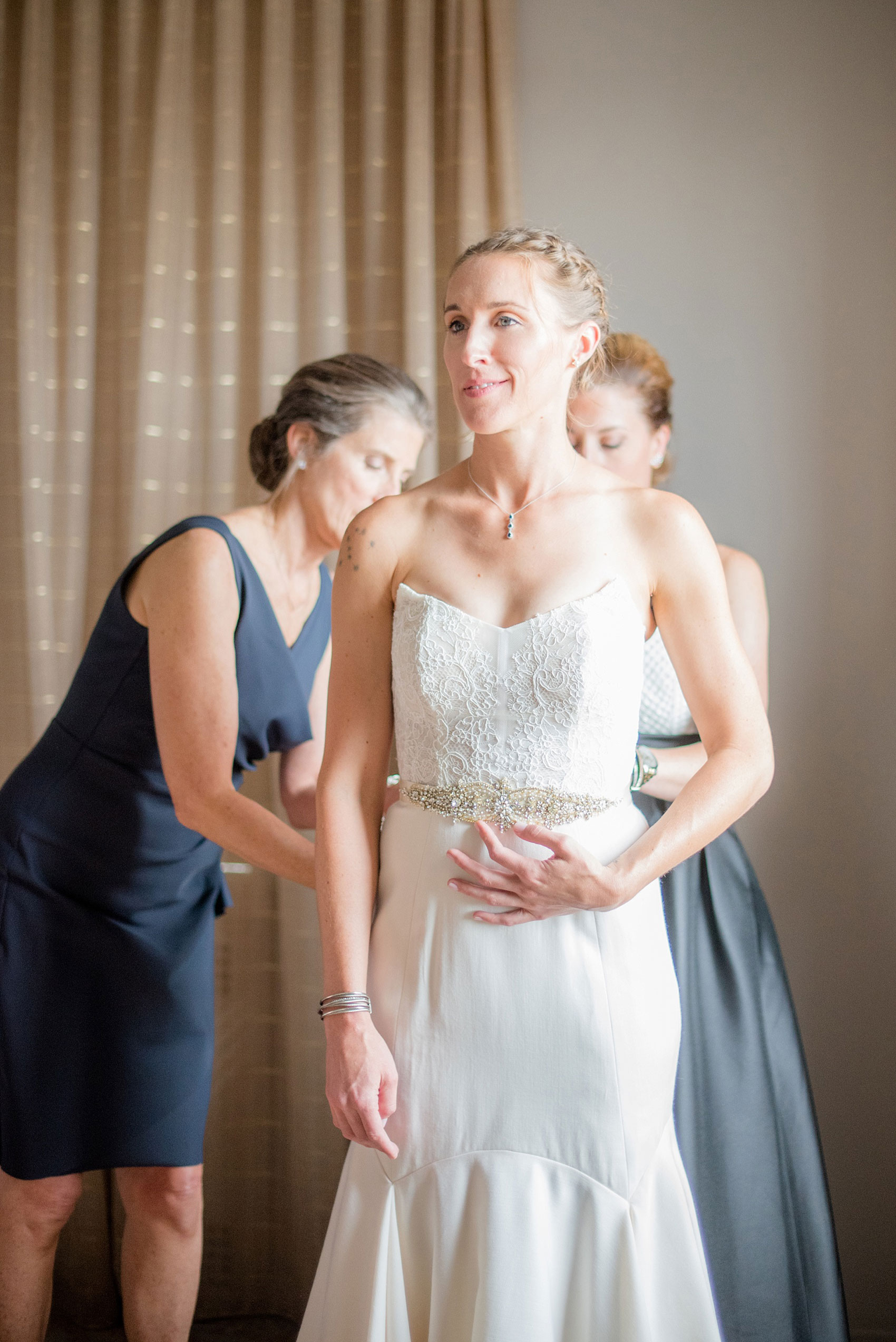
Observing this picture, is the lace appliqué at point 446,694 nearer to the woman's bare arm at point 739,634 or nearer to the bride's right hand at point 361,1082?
the bride's right hand at point 361,1082

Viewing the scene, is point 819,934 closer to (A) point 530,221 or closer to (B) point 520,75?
(A) point 530,221

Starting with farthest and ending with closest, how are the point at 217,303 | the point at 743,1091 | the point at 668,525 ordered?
the point at 217,303 < the point at 743,1091 < the point at 668,525

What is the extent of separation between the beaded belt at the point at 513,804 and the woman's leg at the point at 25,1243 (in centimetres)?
102

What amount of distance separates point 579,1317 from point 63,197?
2.45 metres

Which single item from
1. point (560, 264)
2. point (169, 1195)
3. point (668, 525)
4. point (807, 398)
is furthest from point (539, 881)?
point (807, 398)

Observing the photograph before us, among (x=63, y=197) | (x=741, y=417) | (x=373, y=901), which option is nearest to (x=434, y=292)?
(x=741, y=417)

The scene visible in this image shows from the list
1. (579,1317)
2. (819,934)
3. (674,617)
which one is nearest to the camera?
(579,1317)

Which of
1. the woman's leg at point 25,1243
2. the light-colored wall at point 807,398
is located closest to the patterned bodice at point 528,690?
the woman's leg at point 25,1243

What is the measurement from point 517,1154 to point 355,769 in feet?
1.58

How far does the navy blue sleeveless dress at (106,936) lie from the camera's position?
1.66 m

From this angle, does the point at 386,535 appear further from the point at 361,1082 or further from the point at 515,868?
the point at 361,1082

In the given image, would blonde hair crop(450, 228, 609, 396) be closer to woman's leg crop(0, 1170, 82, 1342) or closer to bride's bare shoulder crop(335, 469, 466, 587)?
bride's bare shoulder crop(335, 469, 466, 587)

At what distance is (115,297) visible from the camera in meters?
2.40

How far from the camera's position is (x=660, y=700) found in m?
1.90
